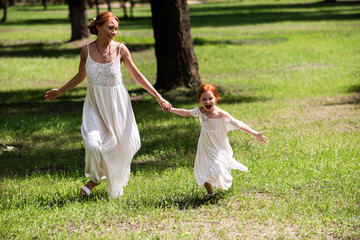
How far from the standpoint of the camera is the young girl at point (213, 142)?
570 cm

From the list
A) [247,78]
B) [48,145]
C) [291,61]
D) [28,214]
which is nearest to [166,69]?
[247,78]

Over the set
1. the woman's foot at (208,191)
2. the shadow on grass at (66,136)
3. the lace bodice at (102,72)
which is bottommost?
the shadow on grass at (66,136)

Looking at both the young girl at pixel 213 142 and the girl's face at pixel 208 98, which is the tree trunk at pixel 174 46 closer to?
the young girl at pixel 213 142

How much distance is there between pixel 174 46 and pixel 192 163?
6.26 meters

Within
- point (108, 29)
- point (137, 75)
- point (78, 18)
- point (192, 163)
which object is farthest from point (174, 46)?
point (78, 18)

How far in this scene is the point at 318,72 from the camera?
640 inches

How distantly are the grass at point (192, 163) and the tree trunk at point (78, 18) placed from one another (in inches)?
289

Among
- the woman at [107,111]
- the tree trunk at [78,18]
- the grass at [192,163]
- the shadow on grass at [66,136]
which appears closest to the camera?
the grass at [192,163]

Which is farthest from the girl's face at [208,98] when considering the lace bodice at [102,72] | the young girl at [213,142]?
the lace bodice at [102,72]

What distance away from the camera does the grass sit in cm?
528

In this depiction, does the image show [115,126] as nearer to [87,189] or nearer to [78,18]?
[87,189]

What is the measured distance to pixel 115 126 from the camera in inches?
232

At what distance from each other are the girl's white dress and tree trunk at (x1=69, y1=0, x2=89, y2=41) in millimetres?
19998

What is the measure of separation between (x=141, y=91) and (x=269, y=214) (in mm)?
8868
